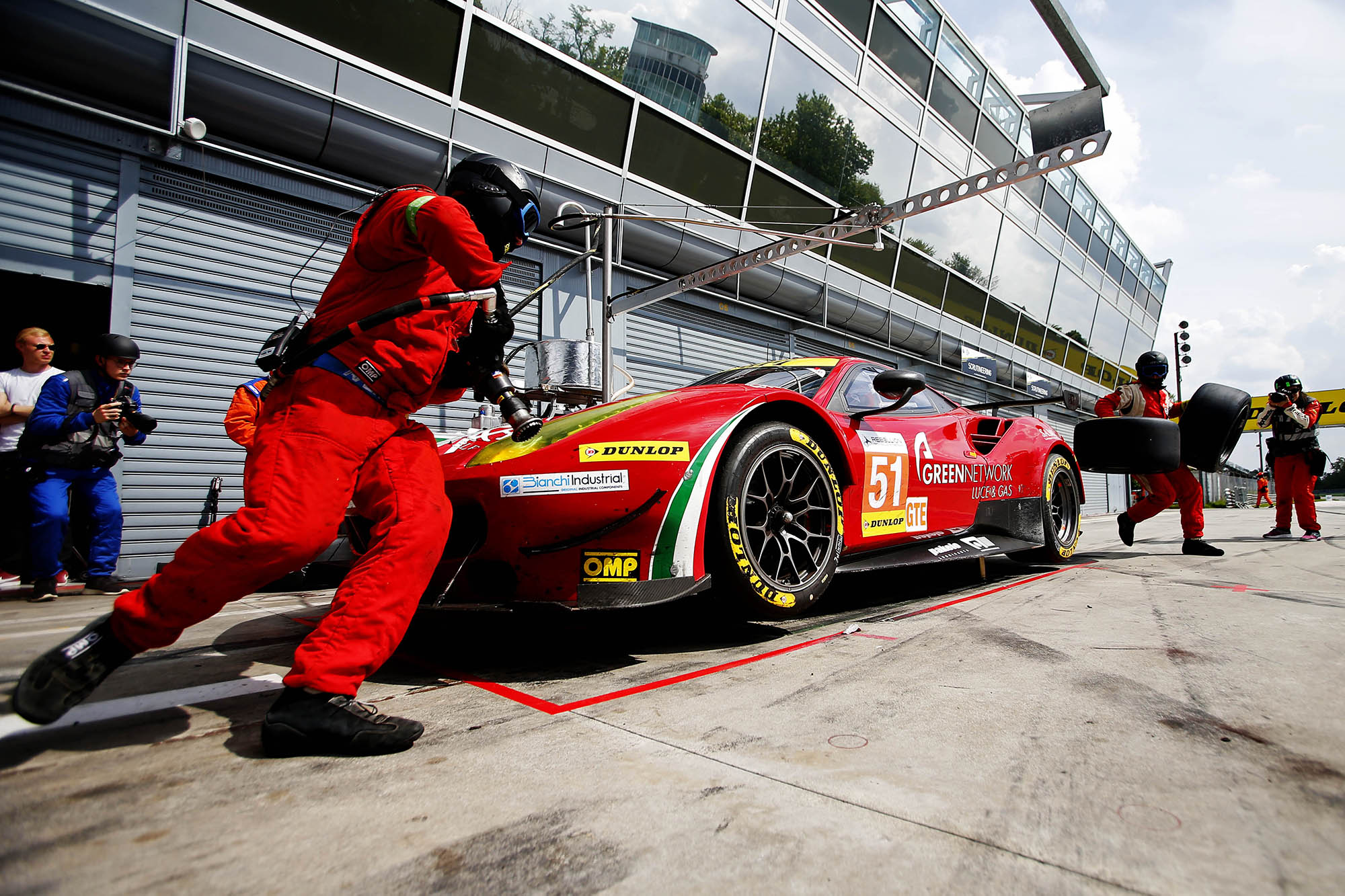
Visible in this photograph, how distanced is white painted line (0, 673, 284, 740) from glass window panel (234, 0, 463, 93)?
637 cm

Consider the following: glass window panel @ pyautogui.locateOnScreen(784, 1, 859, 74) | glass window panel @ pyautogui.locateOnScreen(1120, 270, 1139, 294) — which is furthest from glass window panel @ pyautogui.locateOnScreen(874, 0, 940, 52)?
glass window panel @ pyautogui.locateOnScreen(1120, 270, 1139, 294)

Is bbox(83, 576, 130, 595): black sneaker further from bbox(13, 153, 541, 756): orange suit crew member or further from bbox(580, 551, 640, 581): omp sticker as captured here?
bbox(580, 551, 640, 581): omp sticker

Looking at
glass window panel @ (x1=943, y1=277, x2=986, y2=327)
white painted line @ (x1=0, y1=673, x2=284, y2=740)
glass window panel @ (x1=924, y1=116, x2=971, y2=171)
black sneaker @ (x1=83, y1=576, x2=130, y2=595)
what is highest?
glass window panel @ (x1=924, y1=116, x2=971, y2=171)

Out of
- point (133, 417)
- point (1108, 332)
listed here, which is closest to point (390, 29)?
point (133, 417)

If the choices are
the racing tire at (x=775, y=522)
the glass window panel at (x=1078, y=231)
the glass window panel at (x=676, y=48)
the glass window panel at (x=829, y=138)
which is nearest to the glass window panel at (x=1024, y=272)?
the glass window panel at (x=1078, y=231)

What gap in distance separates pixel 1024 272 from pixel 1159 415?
13.3m

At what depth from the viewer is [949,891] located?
3.07 feet

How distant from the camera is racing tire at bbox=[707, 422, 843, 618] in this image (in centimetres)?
246

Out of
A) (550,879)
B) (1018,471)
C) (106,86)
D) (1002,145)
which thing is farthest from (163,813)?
(1002,145)

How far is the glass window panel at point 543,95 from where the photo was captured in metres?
7.29

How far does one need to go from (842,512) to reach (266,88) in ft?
20.8

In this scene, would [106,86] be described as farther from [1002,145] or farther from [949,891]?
[1002,145]

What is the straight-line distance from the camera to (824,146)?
440 inches

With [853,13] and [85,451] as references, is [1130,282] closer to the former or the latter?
[853,13]
